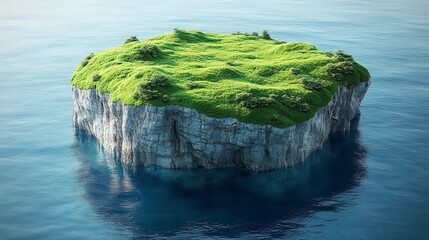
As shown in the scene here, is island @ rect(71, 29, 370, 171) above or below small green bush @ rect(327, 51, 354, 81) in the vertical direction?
below

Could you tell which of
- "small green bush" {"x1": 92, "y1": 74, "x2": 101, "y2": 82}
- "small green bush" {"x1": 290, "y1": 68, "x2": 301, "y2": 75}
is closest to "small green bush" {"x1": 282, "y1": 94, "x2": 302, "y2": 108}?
"small green bush" {"x1": 290, "y1": 68, "x2": 301, "y2": 75}

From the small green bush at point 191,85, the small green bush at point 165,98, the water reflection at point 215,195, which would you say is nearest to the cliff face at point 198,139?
the small green bush at point 165,98

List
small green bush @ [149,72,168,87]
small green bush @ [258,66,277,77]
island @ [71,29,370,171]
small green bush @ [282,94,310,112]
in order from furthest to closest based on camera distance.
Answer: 1. small green bush @ [258,66,277,77]
2. small green bush @ [149,72,168,87]
3. small green bush @ [282,94,310,112]
4. island @ [71,29,370,171]

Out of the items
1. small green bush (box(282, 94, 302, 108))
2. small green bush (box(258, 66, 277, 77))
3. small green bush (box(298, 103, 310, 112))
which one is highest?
small green bush (box(258, 66, 277, 77))

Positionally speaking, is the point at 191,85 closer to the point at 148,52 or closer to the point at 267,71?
the point at 267,71

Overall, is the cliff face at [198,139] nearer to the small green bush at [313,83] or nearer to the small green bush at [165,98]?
the small green bush at [165,98]

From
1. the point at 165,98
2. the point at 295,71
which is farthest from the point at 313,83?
the point at 165,98

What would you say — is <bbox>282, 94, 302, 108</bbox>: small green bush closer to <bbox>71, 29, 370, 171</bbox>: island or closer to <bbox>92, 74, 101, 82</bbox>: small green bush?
<bbox>71, 29, 370, 171</bbox>: island
